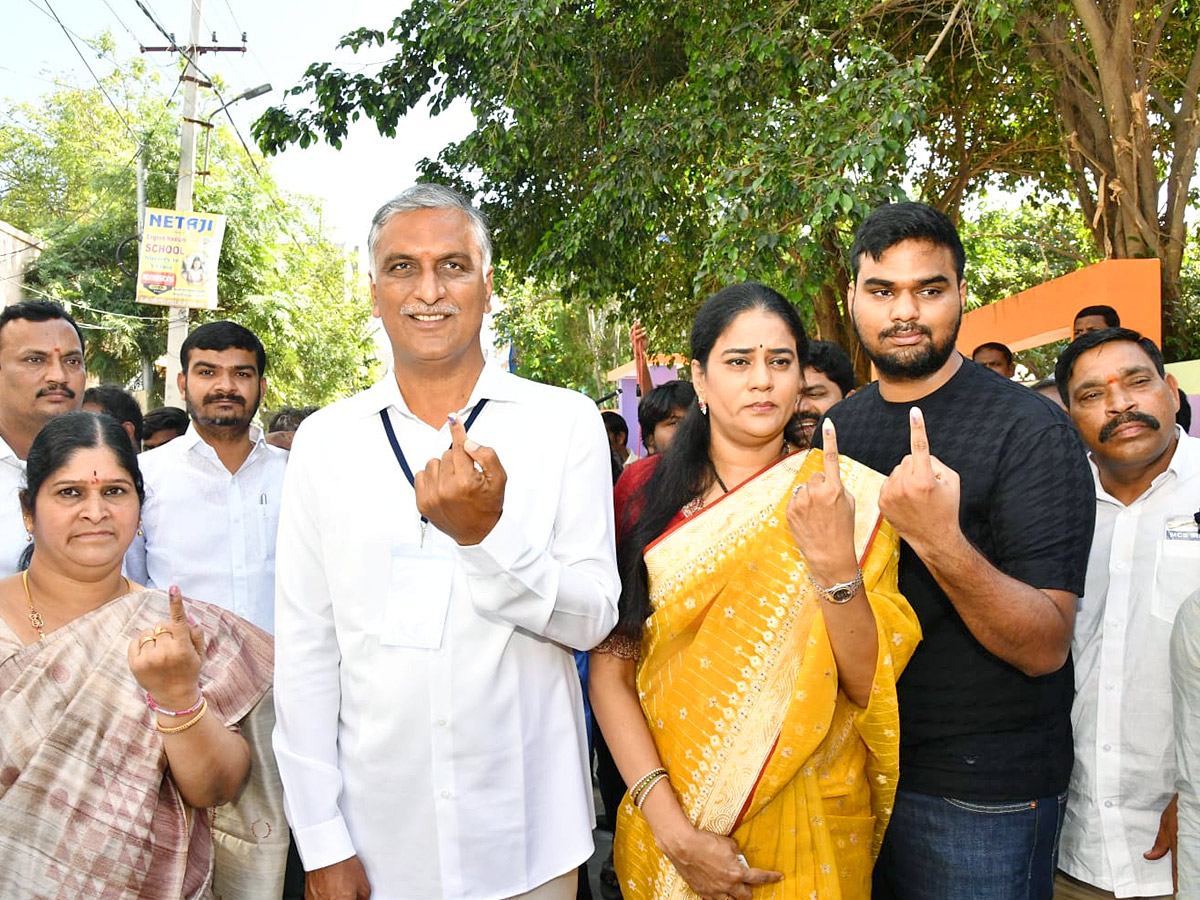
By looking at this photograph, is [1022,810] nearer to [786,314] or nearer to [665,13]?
[786,314]

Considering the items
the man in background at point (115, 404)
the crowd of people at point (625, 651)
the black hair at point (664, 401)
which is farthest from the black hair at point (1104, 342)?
the man in background at point (115, 404)

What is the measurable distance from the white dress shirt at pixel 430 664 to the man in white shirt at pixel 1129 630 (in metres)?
1.19

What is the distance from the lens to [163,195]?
71.2 ft

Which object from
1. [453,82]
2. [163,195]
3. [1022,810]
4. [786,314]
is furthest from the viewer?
[163,195]

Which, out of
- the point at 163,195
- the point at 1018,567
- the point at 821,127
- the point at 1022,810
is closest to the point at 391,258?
the point at 1018,567

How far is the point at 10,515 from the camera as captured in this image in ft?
9.11

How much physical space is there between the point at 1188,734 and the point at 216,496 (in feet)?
9.41

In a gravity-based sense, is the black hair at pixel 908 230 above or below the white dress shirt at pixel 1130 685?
above

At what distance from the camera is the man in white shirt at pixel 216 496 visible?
3.31 meters

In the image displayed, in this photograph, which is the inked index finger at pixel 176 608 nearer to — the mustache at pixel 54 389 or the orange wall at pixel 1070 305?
the mustache at pixel 54 389

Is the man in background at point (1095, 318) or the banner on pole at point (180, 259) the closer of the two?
the man in background at point (1095, 318)

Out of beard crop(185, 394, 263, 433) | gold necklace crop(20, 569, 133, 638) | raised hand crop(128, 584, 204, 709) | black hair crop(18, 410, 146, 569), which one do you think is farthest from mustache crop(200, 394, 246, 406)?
raised hand crop(128, 584, 204, 709)

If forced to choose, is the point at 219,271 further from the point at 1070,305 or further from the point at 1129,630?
the point at 1129,630

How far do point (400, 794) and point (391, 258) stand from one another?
104 cm
